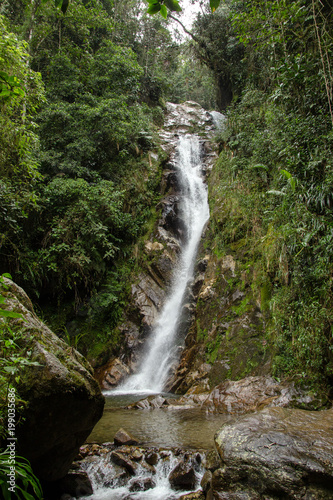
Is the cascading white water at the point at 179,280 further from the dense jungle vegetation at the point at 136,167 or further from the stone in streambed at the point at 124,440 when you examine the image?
the stone in streambed at the point at 124,440

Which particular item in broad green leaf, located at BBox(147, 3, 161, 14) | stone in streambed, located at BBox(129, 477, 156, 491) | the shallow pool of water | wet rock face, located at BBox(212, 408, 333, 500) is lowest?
the shallow pool of water

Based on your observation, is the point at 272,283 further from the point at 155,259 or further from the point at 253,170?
the point at 155,259

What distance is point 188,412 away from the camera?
585 centimetres

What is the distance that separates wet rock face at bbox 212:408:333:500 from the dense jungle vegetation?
2558mm

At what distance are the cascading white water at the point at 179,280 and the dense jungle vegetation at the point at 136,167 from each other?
141cm

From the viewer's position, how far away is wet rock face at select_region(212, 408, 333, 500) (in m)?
2.31

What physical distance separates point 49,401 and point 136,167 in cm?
1308

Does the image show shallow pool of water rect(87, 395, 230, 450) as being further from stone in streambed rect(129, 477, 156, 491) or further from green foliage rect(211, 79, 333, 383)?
green foliage rect(211, 79, 333, 383)

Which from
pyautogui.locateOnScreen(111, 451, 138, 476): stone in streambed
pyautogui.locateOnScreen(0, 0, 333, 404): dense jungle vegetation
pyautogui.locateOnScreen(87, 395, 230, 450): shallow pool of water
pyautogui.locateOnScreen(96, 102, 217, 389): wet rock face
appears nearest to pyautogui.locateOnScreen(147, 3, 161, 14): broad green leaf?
pyautogui.locateOnScreen(0, 0, 333, 404): dense jungle vegetation

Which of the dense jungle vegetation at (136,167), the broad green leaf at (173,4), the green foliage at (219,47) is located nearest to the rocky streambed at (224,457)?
the dense jungle vegetation at (136,167)

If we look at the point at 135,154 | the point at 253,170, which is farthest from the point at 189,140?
the point at 253,170

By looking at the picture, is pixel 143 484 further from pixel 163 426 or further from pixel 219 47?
pixel 219 47

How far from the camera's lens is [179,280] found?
37.4 feet

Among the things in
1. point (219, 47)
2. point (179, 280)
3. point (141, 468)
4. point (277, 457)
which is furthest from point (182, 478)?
point (219, 47)
